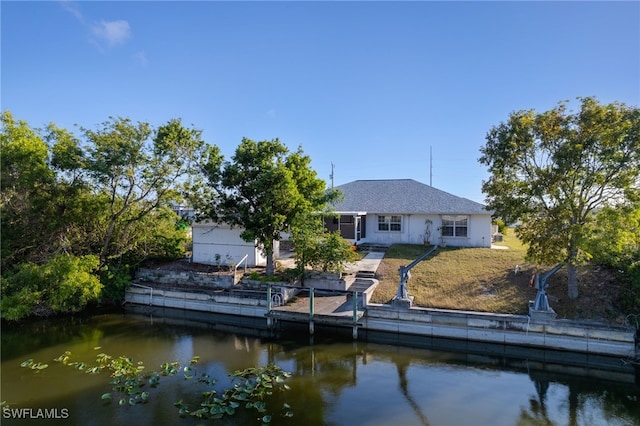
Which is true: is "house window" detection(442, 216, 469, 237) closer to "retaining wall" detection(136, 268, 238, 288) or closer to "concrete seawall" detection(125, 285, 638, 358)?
"concrete seawall" detection(125, 285, 638, 358)

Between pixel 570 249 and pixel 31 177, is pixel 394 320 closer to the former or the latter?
pixel 570 249

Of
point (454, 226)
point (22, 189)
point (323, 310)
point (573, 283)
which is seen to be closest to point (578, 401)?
point (573, 283)

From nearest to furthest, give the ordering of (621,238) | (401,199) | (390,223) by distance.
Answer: (621,238) → (390,223) → (401,199)

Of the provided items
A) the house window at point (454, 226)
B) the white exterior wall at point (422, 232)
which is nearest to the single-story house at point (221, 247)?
the white exterior wall at point (422, 232)

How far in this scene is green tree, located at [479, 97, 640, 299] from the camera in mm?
12477

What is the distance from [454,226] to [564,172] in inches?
373

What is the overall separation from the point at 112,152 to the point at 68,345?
311 inches

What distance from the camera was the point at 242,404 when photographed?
29.0ft

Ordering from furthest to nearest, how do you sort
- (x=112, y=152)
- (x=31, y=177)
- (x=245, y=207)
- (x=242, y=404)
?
(x=245, y=207), (x=112, y=152), (x=31, y=177), (x=242, y=404)

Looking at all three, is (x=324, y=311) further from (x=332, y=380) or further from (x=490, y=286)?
(x=490, y=286)

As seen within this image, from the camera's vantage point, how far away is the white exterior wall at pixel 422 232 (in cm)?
2147

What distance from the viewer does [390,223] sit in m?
23.5

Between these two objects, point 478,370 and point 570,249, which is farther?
point 570,249

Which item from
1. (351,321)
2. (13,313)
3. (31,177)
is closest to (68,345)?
(13,313)
